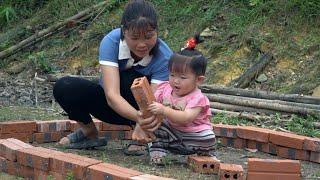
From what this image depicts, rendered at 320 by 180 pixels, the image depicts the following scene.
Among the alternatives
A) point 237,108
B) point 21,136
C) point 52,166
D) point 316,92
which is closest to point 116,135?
point 21,136

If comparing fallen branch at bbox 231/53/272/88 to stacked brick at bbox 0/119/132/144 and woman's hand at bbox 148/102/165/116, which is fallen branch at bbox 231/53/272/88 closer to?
stacked brick at bbox 0/119/132/144

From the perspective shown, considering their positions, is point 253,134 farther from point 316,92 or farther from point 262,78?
point 262,78

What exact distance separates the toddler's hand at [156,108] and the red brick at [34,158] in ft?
2.20

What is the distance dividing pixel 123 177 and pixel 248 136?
1.69 metres

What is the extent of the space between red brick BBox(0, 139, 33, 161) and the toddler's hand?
0.92m

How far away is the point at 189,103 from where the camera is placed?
3.85 meters

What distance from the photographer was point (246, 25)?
27.0 ft

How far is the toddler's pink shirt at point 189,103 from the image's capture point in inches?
152

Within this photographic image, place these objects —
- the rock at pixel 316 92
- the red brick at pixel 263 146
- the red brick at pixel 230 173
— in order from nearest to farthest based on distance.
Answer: the red brick at pixel 230 173 → the red brick at pixel 263 146 → the rock at pixel 316 92

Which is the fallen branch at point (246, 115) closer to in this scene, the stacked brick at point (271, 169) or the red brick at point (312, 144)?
the red brick at point (312, 144)

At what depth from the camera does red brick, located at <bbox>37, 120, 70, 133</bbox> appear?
193 inches

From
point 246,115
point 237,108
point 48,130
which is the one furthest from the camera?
point 237,108

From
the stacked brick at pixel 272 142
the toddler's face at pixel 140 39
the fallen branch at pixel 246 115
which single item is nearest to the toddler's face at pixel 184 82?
the toddler's face at pixel 140 39

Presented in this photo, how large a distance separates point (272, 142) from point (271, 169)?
1008 millimetres
